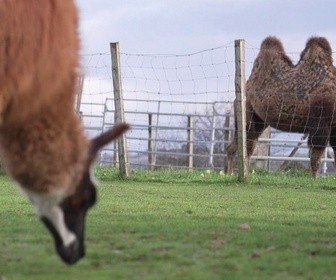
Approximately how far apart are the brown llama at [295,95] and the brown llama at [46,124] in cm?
995

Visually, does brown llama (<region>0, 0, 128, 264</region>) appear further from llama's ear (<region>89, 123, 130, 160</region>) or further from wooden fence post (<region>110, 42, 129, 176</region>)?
wooden fence post (<region>110, 42, 129, 176</region>)

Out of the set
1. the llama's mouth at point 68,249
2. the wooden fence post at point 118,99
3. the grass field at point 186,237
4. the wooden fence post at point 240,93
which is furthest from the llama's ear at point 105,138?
the wooden fence post at point 118,99

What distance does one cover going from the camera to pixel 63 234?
5.51m

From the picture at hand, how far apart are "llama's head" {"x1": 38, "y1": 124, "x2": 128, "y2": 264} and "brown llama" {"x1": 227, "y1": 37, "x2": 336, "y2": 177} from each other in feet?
32.4

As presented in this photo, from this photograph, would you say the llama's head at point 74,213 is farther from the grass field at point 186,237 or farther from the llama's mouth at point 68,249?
the grass field at point 186,237

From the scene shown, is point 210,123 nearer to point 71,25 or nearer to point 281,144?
point 281,144

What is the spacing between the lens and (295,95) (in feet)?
51.9

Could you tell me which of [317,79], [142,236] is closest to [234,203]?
[142,236]

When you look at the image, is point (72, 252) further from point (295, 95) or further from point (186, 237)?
point (295, 95)

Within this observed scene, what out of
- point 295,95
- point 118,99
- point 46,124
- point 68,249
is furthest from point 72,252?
point 295,95

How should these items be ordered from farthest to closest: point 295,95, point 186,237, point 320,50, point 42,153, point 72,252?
1. point 295,95
2. point 320,50
3. point 186,237
4. point 72,252
5. point 42,153

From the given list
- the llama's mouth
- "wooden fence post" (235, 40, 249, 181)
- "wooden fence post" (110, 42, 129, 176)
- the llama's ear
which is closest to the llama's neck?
the llama's ear

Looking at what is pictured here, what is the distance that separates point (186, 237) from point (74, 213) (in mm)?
1399

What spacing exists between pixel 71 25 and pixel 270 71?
10.5 meters
